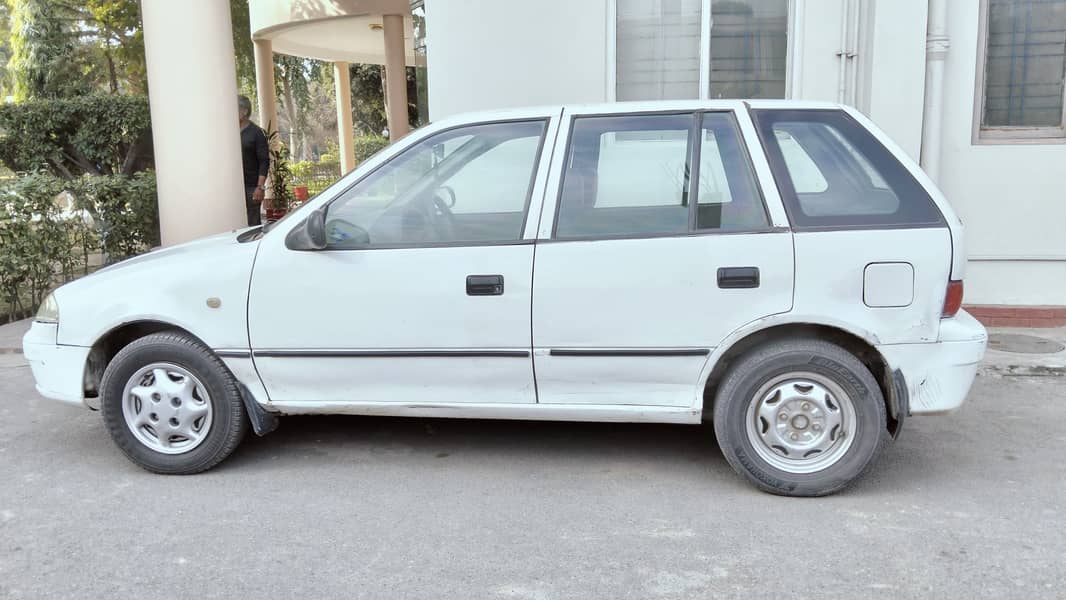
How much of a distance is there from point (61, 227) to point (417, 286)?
5.58m

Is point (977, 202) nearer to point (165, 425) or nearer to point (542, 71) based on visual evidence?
point (542, 71)

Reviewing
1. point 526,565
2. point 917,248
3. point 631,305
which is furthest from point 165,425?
point 917,248

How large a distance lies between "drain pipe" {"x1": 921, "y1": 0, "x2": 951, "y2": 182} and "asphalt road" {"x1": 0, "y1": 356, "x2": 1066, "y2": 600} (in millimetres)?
2824

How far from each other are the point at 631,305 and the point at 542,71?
168 inches

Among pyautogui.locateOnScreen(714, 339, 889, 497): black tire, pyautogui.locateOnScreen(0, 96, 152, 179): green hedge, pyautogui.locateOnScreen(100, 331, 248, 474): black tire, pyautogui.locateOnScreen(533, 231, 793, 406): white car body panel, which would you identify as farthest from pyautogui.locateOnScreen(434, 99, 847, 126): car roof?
pyautogui.locateOnScreen(0, 96, 152, 179): green hedge

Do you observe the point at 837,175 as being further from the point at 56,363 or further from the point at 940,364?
the point at 56,363

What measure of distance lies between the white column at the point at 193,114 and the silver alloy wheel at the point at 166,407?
378 cm

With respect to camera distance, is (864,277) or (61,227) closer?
(864,277)

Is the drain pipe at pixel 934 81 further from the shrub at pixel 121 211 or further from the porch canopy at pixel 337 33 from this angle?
the porch canopy at pixel 337 33

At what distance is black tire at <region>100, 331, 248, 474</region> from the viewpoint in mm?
4367

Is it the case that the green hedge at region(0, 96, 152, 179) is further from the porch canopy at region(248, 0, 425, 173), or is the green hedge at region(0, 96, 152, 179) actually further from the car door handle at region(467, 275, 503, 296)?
the car door handle at region(467, 275, 503, 296)

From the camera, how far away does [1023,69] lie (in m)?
7.62

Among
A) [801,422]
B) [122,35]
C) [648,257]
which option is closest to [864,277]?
[801,422]

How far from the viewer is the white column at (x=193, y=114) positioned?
7738 mm
